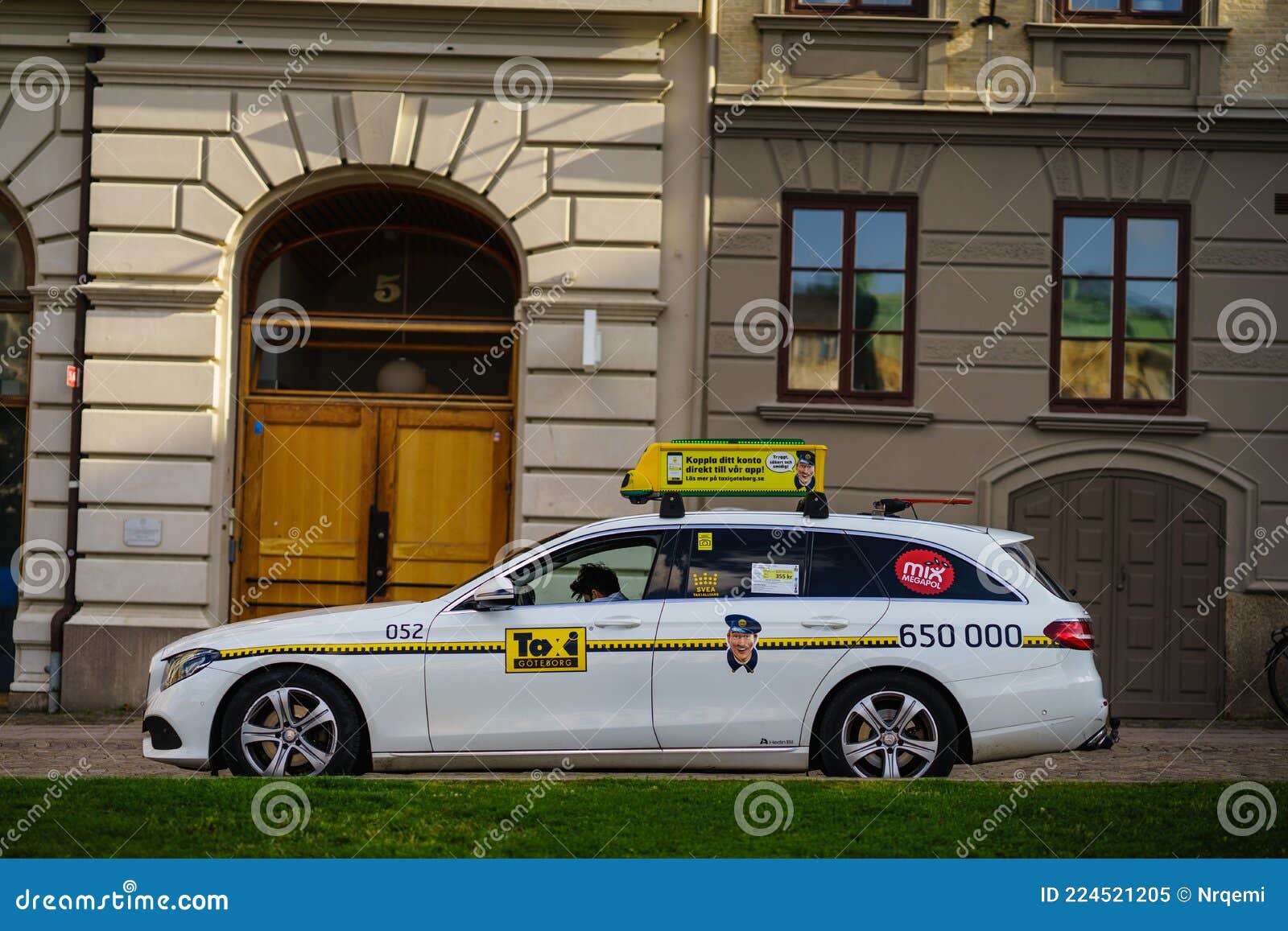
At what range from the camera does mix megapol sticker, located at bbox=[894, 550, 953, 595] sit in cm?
913

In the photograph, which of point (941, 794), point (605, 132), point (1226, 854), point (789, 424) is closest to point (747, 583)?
point (941, 794)

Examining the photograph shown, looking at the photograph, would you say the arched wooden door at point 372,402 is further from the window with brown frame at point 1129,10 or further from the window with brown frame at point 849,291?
the window with brown frame at point 1129,10

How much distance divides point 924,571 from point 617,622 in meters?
1.90

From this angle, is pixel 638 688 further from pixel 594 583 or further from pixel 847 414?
pixel 847 414

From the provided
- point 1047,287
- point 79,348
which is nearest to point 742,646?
point 1047,287

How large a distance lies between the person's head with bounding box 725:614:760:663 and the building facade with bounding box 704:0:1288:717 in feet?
17.8

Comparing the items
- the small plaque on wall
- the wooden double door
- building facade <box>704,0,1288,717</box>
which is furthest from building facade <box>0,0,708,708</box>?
building facade <box>704,0,1288,717</box>

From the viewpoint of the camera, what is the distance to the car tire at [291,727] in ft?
28.9

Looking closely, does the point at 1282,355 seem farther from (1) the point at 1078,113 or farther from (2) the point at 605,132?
(2) the point at 605,132

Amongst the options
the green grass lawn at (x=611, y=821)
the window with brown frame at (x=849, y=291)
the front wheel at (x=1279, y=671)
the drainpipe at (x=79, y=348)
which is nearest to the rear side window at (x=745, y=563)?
the green grass lawn at (x=611, y=821)

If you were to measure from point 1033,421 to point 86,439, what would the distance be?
885 cm

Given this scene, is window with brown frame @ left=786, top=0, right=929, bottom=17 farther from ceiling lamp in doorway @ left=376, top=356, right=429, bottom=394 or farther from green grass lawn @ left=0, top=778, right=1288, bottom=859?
green grass lawn @ left=0, top=778, right=1288, bottom=859

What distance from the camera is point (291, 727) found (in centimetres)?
884

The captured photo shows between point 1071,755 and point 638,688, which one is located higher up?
point 638,688
